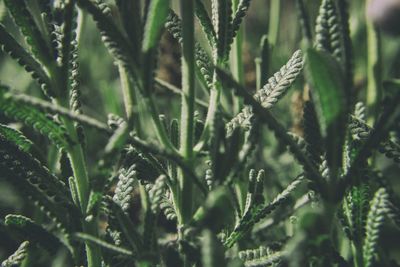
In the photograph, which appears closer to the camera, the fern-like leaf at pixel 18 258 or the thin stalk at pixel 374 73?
the fern-like leaf at pixel 18 258

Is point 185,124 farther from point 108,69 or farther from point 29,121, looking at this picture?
point 108,69

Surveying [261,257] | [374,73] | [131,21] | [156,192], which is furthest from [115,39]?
[374,73]

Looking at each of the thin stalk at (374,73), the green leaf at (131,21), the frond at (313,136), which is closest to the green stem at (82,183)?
the green leaf at (131,21)

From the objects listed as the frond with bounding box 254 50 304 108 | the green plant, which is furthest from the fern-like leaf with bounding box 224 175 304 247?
the frond with bounding box 254 50 304 108

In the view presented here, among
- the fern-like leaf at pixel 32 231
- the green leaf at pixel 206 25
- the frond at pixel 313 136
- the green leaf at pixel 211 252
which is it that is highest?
the green leaf at pixel 206 25

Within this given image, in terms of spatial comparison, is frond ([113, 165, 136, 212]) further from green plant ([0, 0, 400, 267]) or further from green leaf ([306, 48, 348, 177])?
green leaf ([306, 48, 348, 177])

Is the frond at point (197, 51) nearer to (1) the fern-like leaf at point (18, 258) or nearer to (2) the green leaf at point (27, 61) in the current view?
(2) the green leaf at point (27, 61)
